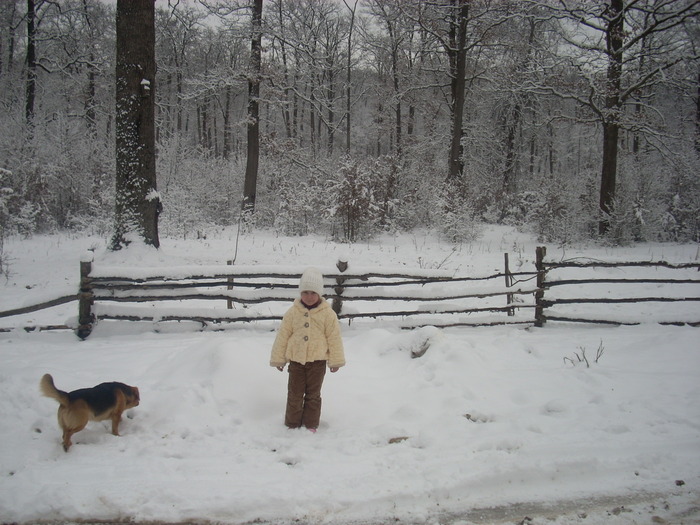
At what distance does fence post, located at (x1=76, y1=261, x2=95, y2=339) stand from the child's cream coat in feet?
12.2

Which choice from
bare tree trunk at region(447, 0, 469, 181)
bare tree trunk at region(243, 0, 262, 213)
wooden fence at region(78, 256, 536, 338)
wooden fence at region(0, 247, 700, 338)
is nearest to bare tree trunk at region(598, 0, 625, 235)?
bare tree trunk at region(447, 0, 469, 181)

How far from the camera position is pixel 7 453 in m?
3.40

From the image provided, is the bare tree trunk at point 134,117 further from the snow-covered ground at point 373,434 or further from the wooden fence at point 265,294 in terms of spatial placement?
the snow-covered ground at point 373,434

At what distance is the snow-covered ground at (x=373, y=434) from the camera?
2992 millimetres

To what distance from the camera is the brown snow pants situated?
13.1 ft

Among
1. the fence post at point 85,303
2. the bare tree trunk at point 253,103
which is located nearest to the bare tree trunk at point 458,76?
the bare tree trunk at point 253,103

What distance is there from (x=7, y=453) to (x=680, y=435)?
557 cm

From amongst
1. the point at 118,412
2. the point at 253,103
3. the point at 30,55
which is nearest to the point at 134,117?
the point at 118,412

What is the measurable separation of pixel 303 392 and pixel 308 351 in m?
0.41

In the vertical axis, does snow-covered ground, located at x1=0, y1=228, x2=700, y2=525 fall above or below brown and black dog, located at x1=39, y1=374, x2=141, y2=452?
below

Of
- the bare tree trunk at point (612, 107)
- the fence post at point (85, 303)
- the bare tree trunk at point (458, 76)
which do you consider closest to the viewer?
the fence post at point (85, 303)

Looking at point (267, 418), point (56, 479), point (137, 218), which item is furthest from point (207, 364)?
point (137, 218)

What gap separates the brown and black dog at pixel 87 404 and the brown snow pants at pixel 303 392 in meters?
1.41

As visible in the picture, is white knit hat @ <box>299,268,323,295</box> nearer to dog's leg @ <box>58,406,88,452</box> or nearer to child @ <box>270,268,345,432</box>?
child @ <box>270,268,345,432</box>
